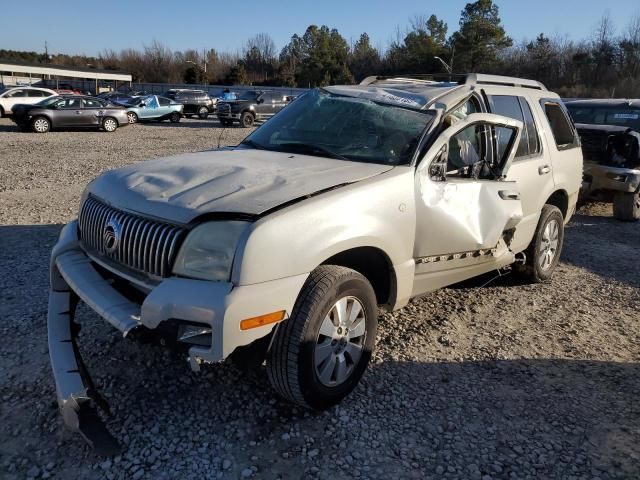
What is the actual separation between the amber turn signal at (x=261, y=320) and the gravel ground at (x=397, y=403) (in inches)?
27.8

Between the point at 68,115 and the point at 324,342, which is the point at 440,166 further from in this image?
the point at 68,115

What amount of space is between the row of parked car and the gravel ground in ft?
Result: 40.7

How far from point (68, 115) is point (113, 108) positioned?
1.86 meters

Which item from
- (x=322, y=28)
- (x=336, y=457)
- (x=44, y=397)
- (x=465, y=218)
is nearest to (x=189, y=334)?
(x=336, y=457)

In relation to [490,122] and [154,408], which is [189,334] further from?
[490,122]

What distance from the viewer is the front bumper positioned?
2.46 meters

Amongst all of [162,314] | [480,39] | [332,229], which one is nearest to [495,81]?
[332,229]

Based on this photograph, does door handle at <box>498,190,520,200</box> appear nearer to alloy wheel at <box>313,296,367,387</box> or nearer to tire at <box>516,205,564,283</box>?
tire at <box>516,205,564,283</box>

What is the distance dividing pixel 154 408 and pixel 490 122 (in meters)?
3.07

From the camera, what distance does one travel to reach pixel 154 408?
305 cm

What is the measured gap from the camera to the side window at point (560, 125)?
550 cm

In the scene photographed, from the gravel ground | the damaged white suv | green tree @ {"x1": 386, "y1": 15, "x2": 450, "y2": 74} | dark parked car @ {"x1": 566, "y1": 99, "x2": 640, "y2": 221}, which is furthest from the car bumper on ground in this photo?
green tree @ {"x1": 386, "y1": 15, "x2": 450, "y2": 74}

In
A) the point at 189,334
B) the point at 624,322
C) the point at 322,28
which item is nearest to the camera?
the point at 189,334

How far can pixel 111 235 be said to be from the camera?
3039 millimetres
